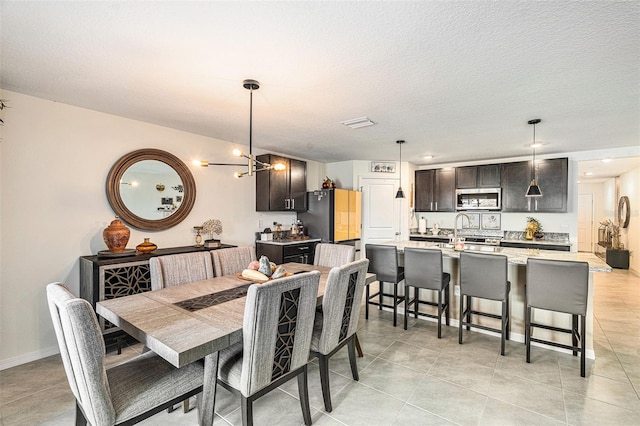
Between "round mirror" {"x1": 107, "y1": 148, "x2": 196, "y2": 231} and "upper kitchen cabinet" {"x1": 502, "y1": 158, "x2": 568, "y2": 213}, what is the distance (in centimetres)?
543

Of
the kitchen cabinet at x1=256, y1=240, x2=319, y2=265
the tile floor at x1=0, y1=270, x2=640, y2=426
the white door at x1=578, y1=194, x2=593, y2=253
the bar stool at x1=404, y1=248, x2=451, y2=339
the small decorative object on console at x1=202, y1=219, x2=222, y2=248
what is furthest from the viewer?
the white door at x1=578, y1=194, x2=593, y2=253

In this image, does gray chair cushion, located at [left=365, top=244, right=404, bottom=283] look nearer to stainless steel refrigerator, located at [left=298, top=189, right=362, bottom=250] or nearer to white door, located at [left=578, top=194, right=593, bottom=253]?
stainless steel refrigerator, located at [left=298, top=189, right=362, bottom=250]

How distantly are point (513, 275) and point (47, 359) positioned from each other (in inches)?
189

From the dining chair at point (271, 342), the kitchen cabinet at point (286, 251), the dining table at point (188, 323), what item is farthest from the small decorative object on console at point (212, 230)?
the dining chair at point (271, 342)

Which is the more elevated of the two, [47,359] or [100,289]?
[100,289]

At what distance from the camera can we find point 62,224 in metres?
2.94

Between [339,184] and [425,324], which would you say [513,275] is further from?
[339,184]

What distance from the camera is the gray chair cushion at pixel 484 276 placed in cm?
284

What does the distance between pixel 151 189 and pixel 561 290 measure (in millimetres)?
4344

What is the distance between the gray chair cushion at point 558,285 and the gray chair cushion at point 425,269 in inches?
31.5

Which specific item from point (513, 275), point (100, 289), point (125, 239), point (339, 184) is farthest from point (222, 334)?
point (339, 184)

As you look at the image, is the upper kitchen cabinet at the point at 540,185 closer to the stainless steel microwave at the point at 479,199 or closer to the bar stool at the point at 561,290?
the stainless steel microwave at the point at 479,199

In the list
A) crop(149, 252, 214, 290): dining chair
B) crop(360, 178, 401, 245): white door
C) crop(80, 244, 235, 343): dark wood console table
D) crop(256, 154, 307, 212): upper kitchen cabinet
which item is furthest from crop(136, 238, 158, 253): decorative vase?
crop(360, 178, 401, 245): white door

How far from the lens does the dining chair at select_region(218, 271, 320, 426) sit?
5.03 ft
